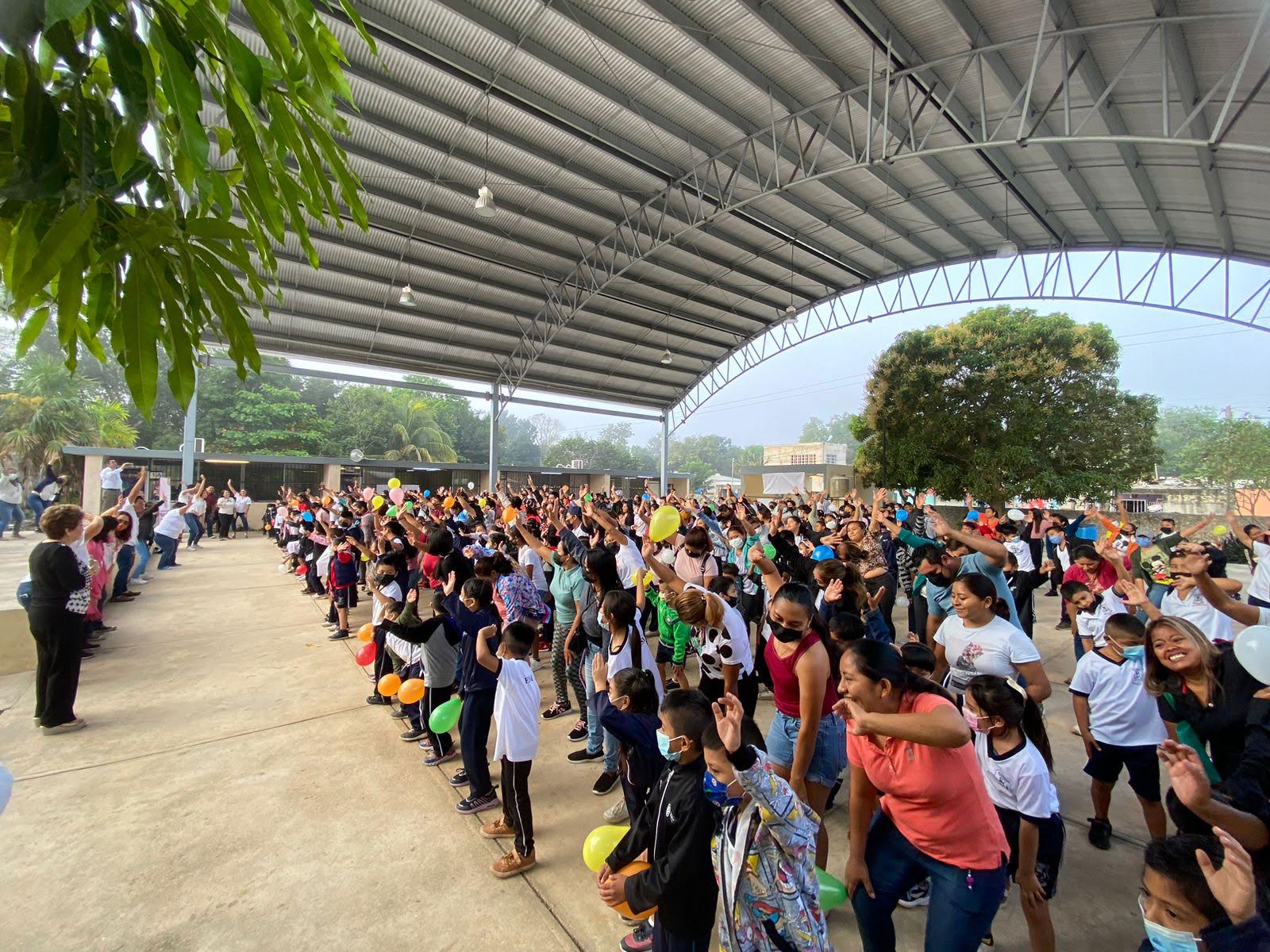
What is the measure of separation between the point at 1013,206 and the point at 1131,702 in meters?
13.1

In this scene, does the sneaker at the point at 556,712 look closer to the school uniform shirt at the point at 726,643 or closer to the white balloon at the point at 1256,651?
the school uniform shirt at the point at 726,643

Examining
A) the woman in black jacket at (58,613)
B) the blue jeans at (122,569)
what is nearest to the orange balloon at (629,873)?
the woman in black jacket at (58,613)

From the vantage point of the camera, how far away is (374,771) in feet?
11.3

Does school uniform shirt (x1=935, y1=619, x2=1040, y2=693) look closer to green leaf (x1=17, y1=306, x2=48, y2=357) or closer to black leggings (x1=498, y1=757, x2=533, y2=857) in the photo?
black leggings (x1=498, y1=757, x2=533, y2=857)

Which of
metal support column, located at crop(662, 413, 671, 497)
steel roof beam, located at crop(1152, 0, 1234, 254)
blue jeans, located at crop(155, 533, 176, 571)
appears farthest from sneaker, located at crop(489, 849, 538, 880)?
metal support column, located at crop(662, 413, 671, 497)

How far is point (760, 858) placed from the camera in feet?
4.85

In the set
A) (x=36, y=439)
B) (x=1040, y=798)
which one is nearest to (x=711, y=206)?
(x=1040, y=798)

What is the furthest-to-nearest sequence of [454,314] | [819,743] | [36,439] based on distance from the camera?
[36,439]
[454,314]
[819,743]

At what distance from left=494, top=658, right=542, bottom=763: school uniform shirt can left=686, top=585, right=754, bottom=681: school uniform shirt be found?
62 cm

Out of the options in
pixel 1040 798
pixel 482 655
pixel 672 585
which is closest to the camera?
pixel 1040 798

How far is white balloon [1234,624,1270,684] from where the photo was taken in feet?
5.69

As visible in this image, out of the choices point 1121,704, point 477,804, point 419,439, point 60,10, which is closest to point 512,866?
point 477,804

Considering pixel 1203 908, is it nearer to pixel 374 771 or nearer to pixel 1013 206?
pixel 374 771

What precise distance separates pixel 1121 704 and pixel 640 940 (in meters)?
2.33
